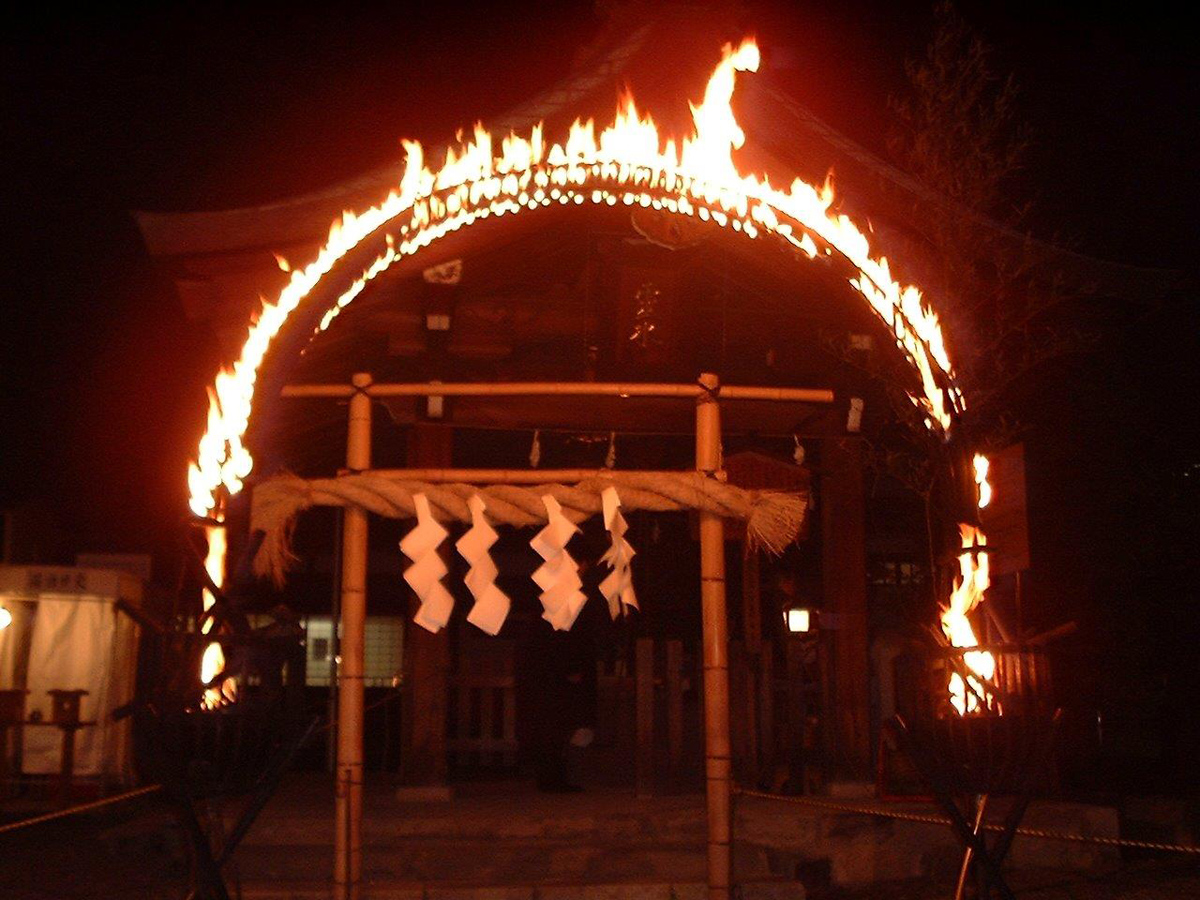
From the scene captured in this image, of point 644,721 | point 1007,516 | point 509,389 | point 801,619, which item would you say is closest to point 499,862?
point 644,721

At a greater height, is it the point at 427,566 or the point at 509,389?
the point at 509,389

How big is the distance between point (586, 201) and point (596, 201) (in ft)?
0.14

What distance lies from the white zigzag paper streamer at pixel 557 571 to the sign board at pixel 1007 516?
1.71 metres

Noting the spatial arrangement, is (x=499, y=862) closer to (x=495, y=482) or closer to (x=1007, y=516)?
(x=495, y=482)

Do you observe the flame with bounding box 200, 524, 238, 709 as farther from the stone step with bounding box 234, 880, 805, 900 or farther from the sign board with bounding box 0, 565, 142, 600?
the sign board with bounding box 0, 565, 142, 600

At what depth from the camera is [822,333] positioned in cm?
983

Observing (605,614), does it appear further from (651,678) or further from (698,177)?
(698,177)

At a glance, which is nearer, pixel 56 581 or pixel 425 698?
pixel 425 698

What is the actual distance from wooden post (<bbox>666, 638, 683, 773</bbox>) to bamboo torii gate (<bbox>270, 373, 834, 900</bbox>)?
4.06 meters

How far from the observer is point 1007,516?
17.3ft

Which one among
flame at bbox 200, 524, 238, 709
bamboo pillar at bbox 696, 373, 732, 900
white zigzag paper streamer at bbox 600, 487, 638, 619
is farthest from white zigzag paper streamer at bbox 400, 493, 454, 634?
bamboo pillar at bbox 696, 373, 732, 900

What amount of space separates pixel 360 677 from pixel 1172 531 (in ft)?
28.8

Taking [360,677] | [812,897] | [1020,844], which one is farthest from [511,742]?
[360,677]

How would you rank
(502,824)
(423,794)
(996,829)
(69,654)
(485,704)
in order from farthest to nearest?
(69,654) → (485,704) → (423,794) → (502,824) → (996,829)
